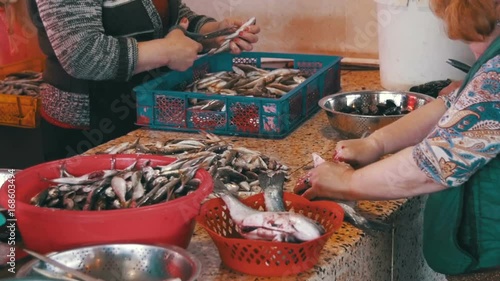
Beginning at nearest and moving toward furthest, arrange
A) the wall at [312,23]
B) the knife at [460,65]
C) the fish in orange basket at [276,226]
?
the fish in orange basket at [276,226] → the knife at [460,65] → the wall at [312,23]

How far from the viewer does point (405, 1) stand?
386 centimetres

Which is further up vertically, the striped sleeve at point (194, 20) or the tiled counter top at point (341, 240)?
the striped sleeve at point (194, 20)

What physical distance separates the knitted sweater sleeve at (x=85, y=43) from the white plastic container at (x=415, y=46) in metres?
1.29

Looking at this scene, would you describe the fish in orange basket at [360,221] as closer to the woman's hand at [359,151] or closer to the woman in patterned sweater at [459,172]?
the woman in patterned sweater at [459,172]

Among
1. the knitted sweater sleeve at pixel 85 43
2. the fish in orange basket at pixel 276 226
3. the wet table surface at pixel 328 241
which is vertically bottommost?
the wet table surface at pixel 328 241

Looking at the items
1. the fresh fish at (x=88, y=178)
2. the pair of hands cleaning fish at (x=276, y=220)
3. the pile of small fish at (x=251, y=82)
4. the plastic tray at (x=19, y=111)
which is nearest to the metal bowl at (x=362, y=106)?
the pile of small fish at (x=251, y=82)

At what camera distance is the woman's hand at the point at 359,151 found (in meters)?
2.76

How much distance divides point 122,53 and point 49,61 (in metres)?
0.43

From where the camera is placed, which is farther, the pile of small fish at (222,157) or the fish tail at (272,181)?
the pile of small fish at (222,157)

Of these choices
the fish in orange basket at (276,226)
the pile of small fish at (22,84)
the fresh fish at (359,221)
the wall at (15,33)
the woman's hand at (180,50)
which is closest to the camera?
the fish in orange basket at (276,226)

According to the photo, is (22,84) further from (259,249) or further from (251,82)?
(259,249)

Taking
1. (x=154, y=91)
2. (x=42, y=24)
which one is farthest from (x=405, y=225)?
(x=42, y=24)

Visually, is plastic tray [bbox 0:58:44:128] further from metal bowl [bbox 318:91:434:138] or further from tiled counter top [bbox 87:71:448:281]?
→ metal bowl [bbox 318:91:434:138]

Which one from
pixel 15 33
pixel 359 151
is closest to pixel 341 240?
pixel 359 151
